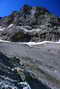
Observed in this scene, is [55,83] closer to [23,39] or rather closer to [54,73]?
[54,73]

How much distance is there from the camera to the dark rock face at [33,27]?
82.8ft

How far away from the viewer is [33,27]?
28719mm

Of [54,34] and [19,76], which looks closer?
[19,76]

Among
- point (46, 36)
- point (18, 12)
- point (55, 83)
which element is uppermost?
point (18, 12)

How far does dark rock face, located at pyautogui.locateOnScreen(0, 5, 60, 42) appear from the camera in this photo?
25.2 m

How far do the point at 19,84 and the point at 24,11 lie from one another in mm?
30598

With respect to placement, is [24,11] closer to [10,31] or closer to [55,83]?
[10,31]

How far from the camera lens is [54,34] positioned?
2506cm

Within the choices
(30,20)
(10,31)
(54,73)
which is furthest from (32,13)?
(54,73)

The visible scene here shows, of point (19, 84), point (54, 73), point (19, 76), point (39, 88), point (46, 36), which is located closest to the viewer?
point (19, 84)

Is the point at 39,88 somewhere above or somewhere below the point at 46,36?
below

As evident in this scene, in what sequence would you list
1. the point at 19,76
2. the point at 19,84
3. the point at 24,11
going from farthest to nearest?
the point at 24,11 < the point at 19,76 < the point at 19,84

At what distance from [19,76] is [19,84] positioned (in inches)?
34.3

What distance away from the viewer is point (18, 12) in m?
35.3
